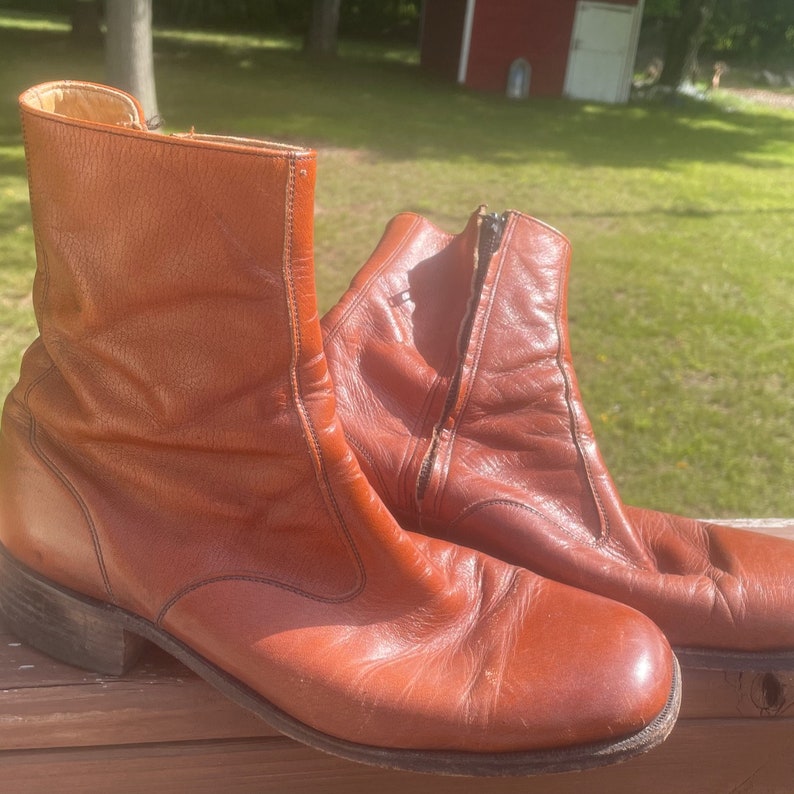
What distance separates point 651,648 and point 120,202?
708mm

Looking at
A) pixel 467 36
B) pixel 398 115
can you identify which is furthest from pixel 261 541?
pixel 467 36

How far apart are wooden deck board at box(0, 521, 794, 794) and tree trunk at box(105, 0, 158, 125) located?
5528 millimetres

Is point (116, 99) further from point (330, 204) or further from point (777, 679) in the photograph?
point (330, 204)

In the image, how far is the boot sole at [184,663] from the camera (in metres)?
0.86

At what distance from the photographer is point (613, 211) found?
6.25m

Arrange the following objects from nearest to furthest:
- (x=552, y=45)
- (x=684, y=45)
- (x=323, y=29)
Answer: (x=552, y=45)
(x=684, y=45)
(x=323, y=29)

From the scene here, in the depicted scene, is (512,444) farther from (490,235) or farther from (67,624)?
(67,624)

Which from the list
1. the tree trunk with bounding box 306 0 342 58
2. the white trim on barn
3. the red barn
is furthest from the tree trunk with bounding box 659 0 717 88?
the tree trunk with bounding box 306 0 342 58

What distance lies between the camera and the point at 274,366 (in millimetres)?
877

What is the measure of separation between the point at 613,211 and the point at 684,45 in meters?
9.55

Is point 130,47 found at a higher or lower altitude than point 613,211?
higher

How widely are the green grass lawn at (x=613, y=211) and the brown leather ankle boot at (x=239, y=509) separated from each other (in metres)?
1.98

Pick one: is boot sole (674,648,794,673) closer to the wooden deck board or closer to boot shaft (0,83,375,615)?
the wooden deck board

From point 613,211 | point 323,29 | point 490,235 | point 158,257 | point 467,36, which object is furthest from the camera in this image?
point 323,29
